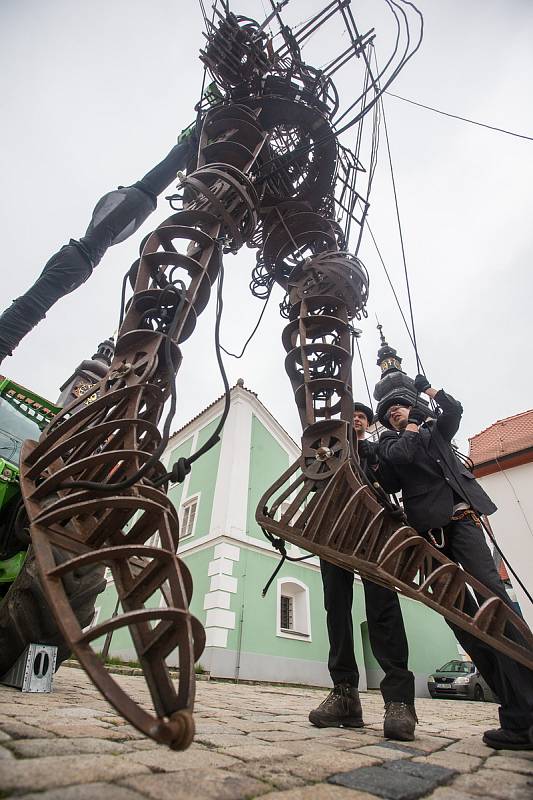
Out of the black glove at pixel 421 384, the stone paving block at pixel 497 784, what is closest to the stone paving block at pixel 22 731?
the stone paving block at pixel 497 784

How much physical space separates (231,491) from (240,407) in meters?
2.81

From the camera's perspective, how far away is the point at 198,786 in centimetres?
90

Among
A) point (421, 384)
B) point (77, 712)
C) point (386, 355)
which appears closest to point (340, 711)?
point (77, 712)

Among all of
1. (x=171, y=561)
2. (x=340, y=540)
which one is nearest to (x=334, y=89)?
(x=340, y=540)

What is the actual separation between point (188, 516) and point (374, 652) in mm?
9969

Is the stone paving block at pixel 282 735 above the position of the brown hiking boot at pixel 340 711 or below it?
below

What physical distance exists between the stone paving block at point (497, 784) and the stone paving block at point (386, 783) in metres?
0.10

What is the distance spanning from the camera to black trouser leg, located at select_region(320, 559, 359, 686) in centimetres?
238

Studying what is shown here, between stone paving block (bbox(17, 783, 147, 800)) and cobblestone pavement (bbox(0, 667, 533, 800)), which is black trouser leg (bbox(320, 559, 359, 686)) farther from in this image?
stone paving block (bbox(17, 783, 147, 800))

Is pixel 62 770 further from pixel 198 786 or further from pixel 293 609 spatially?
pixel 293 609

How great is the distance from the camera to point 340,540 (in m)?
2.04

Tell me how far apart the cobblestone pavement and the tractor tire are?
627 millimetres

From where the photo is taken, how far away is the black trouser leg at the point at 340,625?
2377 mm

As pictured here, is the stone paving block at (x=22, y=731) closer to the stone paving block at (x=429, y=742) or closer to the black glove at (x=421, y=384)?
the stone paving block at (x=429, y=742)
